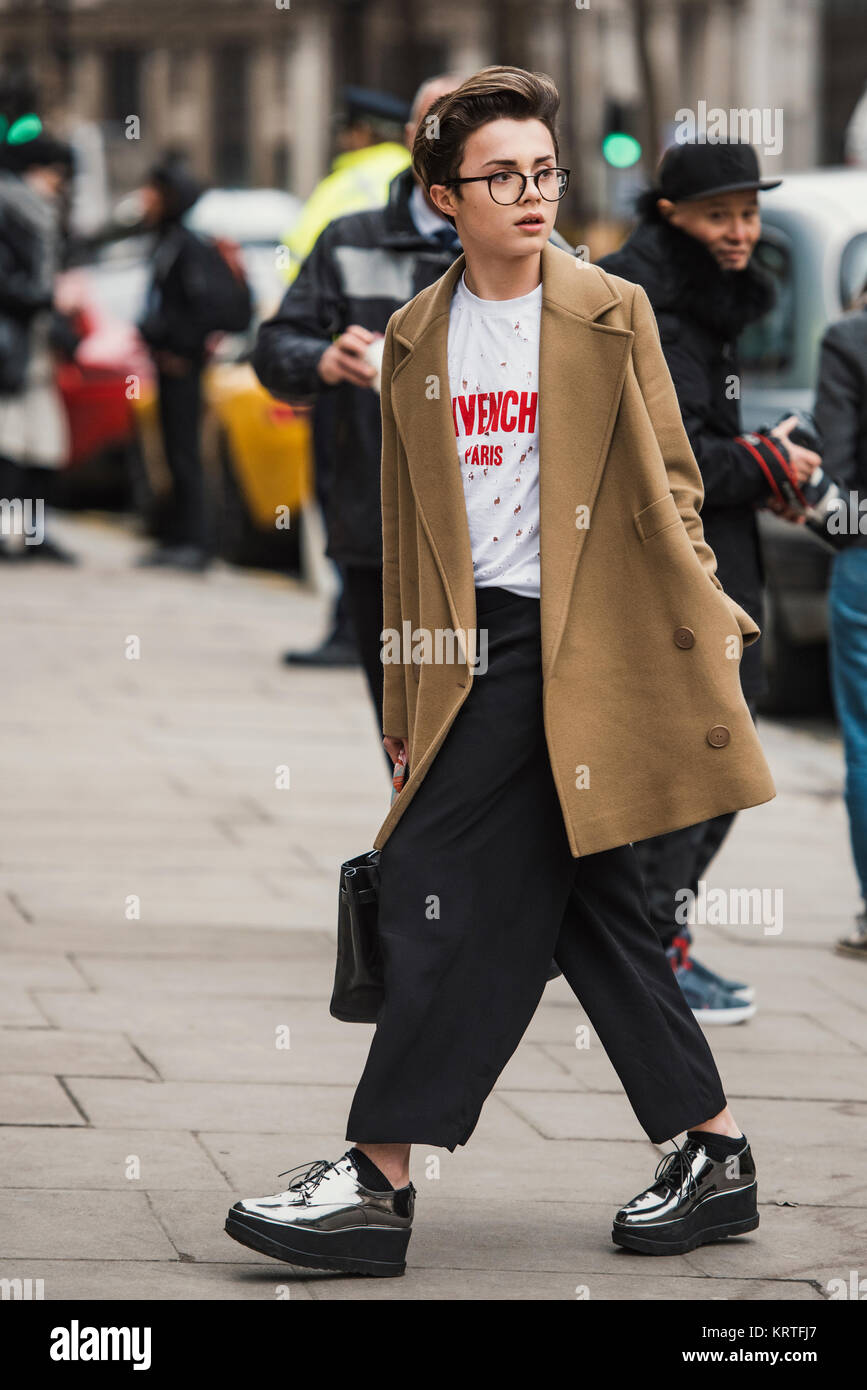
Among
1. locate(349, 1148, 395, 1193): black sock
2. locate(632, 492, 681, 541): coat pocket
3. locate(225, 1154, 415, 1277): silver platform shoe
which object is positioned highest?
locate(632, 492, 681, 541): coat pocket

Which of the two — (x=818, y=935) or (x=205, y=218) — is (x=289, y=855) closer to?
(x=818, y=935)

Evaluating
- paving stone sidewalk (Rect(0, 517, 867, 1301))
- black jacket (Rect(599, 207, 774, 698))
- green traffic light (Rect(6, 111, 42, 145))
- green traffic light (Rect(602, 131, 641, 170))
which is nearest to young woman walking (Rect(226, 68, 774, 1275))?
paving stone sidewalk (Rect(0, 517, 867, 1301))

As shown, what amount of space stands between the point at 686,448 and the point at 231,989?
7.06ft

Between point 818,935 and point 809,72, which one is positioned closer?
point 818,935

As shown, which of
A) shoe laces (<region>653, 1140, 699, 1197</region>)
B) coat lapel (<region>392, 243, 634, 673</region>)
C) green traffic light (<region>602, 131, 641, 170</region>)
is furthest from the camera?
green traffic light (<region>602, 131, 641, 170</region>)

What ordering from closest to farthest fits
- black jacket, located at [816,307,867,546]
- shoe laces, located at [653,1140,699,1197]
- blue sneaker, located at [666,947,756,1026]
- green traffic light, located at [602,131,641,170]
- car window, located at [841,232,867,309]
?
shoe laces, located at [653,1140,699,1197]
blue sneaker, located at [666,947,756,1026]
black jacket, located at [816,307,867,546]
green traffic light, located at [602,131,641,170]
car window, located at [841,232,867,309]

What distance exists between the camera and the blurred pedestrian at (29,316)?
12.9 meters

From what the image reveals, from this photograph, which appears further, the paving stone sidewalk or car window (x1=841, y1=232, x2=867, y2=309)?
car window (x1=841, y1=232, x2=867, y2=309)

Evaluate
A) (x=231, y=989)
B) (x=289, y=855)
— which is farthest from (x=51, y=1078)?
(x=289, y=855)

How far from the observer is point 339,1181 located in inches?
151

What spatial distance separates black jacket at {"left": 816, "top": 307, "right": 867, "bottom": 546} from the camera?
19.5 ft

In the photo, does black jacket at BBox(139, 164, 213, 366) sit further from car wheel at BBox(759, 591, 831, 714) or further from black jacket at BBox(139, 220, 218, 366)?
car wheel at BBox(759, 591, 831, 714)

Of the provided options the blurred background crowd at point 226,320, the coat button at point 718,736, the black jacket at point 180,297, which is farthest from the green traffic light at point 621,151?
the black jacket at point 180,297

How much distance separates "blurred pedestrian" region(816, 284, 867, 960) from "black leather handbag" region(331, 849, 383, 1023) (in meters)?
2.33
